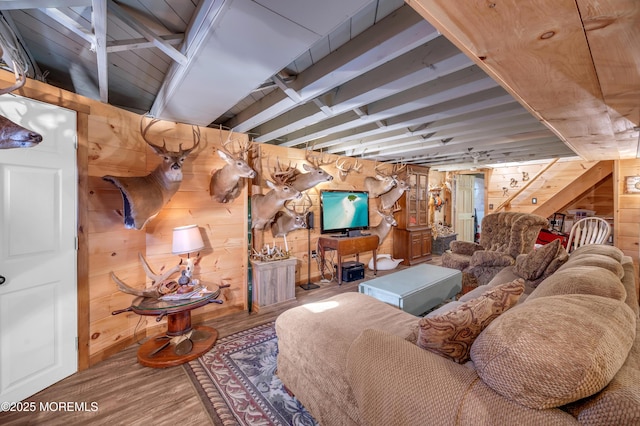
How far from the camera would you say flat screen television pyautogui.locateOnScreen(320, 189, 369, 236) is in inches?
176

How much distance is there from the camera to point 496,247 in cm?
371

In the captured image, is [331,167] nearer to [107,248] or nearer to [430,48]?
[430,48]

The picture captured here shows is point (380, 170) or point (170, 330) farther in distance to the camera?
point (380, 170)

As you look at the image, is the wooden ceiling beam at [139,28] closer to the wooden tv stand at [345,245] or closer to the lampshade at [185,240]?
the lampshade at [185,240]

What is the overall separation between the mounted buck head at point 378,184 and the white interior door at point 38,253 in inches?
172

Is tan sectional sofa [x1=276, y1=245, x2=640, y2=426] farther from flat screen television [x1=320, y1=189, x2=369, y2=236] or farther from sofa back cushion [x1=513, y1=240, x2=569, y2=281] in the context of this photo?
flat screen television [x1=320, y1=189, x2=369, y2=236]

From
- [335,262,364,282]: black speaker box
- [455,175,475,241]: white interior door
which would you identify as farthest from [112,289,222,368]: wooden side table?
[455,175,475,241]: white interior door

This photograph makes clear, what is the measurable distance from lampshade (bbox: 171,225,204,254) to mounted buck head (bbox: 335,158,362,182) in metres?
2.87

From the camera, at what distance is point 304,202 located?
430 centimetres

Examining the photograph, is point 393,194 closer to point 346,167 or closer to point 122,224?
→ point 346,167

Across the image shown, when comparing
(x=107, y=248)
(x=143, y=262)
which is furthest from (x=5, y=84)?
(x=143, y=262)

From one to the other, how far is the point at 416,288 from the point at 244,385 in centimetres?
184

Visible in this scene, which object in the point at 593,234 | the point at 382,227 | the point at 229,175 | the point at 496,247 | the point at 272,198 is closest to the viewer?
the point at 229,175

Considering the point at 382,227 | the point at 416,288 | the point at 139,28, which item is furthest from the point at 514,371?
the point at 382,227
